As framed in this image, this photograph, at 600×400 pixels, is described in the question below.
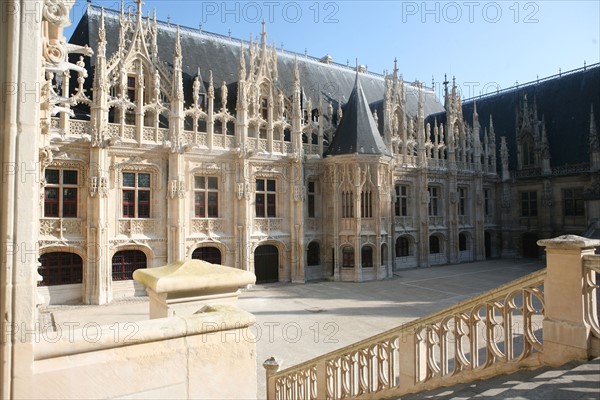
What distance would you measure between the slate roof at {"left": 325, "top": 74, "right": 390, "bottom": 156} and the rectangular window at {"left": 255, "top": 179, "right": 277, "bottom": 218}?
4099 mm

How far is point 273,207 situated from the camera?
2338 centimetres

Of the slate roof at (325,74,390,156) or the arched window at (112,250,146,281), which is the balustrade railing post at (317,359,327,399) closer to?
the arched window at (112,250,146,281)

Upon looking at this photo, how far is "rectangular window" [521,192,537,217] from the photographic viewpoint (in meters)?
33.1

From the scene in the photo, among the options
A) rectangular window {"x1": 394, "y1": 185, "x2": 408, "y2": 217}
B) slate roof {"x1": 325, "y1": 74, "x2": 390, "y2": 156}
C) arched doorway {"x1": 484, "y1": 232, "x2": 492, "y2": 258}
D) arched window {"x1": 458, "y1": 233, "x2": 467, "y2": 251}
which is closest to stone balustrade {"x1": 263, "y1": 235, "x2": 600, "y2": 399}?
slate roof {"x1": 325, "y1": 74, "x2": 390, "y2": 156}

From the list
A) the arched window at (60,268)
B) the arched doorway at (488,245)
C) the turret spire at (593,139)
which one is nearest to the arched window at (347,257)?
the arched window at (60,268)

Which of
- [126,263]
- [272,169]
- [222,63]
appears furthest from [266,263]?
[222,63]

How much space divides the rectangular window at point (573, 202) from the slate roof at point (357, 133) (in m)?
16.5

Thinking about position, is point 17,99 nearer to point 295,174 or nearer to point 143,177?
point 143,177

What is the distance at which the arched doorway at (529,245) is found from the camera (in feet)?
109

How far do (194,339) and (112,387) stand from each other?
635mm

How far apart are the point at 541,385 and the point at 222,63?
25.0 meters

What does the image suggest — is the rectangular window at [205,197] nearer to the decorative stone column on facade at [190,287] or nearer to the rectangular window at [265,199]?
the rectangular window at [265,199]

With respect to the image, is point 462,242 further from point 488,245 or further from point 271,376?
point 271,376

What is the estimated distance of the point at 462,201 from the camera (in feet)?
106
